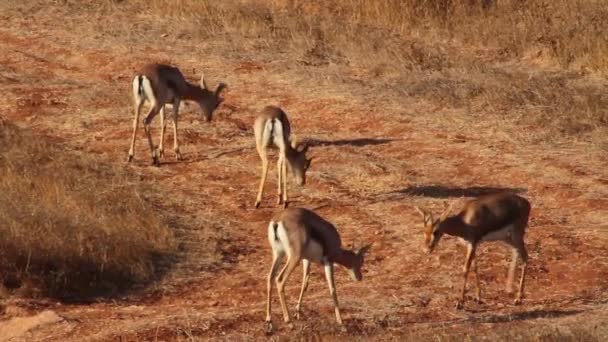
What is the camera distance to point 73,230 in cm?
1378

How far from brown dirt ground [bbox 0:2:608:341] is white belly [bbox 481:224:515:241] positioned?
0.57 metres

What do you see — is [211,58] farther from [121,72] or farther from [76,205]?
[76,205]

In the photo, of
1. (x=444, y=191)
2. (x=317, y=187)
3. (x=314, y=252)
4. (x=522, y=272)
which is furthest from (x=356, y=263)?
(x=317, y=187)

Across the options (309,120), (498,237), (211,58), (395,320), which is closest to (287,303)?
(395,320)

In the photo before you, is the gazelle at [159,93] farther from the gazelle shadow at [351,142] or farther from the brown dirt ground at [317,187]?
the gazelle shadow at [351,142]

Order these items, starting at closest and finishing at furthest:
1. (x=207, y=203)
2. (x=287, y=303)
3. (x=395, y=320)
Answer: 1. (x=395, y=320)
2. (x=287, y=303)
3. (x=207, y=203)

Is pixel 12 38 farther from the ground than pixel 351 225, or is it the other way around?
pixel 12 38

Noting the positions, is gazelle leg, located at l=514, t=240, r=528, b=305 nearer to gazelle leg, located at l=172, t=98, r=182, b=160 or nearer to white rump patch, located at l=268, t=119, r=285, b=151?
white rump patch, located at l=268, t=119, r=285, b=151

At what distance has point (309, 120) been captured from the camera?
64.0ft

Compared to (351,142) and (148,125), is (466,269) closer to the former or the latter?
(351,142)

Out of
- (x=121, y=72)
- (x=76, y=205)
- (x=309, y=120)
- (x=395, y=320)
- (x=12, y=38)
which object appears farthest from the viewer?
(x=12, y=38)

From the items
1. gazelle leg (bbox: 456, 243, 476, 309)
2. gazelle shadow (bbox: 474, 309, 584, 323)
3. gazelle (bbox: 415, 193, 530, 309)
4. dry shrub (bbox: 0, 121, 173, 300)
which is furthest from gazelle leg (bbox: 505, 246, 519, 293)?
dry shrub (bbox: 0, 121, 173, 300)

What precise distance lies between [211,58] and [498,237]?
10880mm

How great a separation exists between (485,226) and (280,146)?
4.18 m
